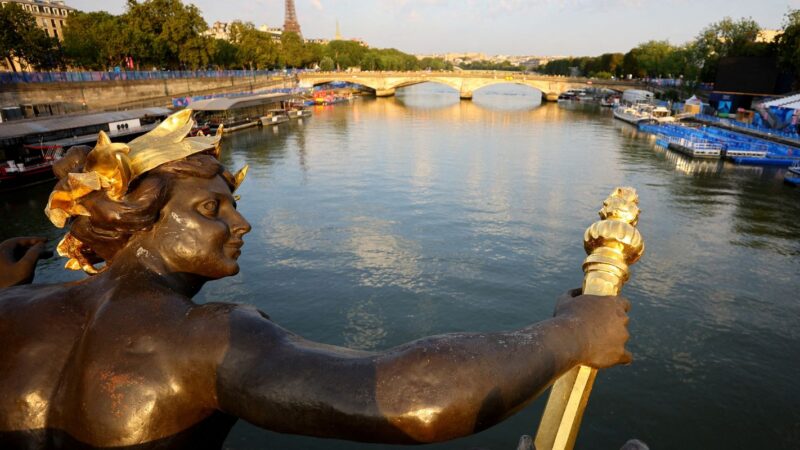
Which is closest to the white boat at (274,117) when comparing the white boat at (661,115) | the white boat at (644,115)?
the white boat at (644,115)

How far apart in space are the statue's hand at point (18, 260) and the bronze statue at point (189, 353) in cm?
65

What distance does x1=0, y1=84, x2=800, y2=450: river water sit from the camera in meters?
9.88

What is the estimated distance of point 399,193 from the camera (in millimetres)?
24547

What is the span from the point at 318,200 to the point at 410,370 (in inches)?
901

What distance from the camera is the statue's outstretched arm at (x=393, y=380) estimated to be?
129 cm

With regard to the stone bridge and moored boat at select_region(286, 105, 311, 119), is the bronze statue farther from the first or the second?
the stone bridge

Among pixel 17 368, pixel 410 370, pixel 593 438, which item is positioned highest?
pixel 410 370

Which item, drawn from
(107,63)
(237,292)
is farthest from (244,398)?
(107,63)

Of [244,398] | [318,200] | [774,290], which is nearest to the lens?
[244,398]

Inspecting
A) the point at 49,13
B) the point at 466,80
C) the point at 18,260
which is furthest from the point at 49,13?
the point at 18,260

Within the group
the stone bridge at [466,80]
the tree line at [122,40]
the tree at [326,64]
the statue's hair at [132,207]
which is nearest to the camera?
the statue's hair at [132,207]

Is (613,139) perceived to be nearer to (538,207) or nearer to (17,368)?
(538,207)

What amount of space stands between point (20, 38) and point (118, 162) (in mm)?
52453

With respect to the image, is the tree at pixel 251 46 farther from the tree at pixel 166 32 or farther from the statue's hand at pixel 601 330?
the statue's hand at pixel 601 330
